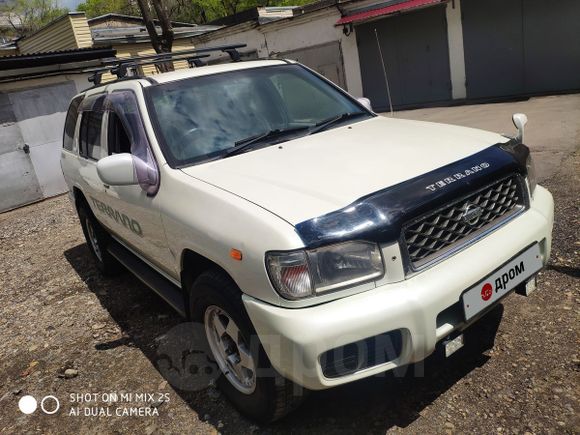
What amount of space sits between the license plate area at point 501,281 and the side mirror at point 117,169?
197 cm

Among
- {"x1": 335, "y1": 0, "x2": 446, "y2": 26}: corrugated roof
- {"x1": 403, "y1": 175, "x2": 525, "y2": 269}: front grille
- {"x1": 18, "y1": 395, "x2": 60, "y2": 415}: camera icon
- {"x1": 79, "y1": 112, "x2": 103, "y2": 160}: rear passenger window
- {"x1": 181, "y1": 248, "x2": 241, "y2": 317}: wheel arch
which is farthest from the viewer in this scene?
{"x1": 335, "y1": 0, "x2": 446, "y2": 26}: corrugated roof

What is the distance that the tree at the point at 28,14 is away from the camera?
1522 inches

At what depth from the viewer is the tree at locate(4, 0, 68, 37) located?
38656 mm

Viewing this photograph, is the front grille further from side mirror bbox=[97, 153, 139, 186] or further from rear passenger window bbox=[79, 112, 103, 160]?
rear passenger window bbox=[79, 112, 103, 160]

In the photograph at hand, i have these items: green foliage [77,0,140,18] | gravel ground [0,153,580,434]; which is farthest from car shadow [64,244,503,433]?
green foliage [77,0,140,18]

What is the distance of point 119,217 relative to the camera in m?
3.81

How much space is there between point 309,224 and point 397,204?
409 mm

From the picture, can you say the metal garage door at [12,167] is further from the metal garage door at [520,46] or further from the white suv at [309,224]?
the metal garage door at [520,46]

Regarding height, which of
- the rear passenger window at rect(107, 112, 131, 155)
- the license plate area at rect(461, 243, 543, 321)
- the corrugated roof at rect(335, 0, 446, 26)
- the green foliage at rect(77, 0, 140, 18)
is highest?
the green foliage at rect(77, 0, 140, 18)

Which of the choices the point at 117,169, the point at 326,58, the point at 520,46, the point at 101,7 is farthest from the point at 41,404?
the point at 101,7

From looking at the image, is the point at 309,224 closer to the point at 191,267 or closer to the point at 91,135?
the point at 191,267

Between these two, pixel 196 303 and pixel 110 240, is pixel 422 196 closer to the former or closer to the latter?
pixel 196 303

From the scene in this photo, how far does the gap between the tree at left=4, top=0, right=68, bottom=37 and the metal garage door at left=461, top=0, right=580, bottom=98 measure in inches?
1403

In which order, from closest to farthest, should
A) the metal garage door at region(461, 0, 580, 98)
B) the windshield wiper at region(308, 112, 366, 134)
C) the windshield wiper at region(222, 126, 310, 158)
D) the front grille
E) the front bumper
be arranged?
1. the front bumper
2. the front grille
3. the windshield wiper at region(222, 126, 310, 158)
4. the windshield wiper at region(308, 112, 366, 134)
5. the metal garage door at region(461, 0, 580, 98)
